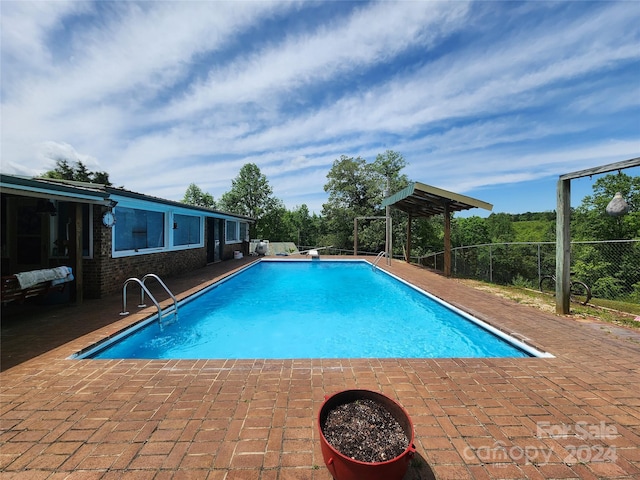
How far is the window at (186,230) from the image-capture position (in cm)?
974

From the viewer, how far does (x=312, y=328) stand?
19.6 ft

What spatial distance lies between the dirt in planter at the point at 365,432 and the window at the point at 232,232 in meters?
13.9

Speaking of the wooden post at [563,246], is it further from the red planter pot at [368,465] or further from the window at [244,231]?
the window at [244,231]

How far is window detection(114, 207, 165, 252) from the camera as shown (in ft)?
22.8

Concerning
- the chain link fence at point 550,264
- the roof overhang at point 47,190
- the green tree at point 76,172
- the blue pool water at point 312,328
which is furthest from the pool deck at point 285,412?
the green tree at point 76,172

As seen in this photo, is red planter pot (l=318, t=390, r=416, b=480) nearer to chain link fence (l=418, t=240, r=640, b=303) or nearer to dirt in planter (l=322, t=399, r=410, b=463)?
dirt in planter (l=322, t=399, r=410, b=463)

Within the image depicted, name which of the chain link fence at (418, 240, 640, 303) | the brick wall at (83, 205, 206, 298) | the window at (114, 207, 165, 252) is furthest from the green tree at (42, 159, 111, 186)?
the chain link fence at (418, 240, 640, 303)

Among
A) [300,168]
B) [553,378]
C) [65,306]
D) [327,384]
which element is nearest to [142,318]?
[65,306]

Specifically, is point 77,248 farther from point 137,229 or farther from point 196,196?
point 196,196

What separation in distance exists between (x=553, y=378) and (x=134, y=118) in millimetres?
13325

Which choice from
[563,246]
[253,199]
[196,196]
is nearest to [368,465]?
[563,246]

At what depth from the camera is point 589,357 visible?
139 inches

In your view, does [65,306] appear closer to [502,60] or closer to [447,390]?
[447,390]

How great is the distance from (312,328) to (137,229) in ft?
18.6
